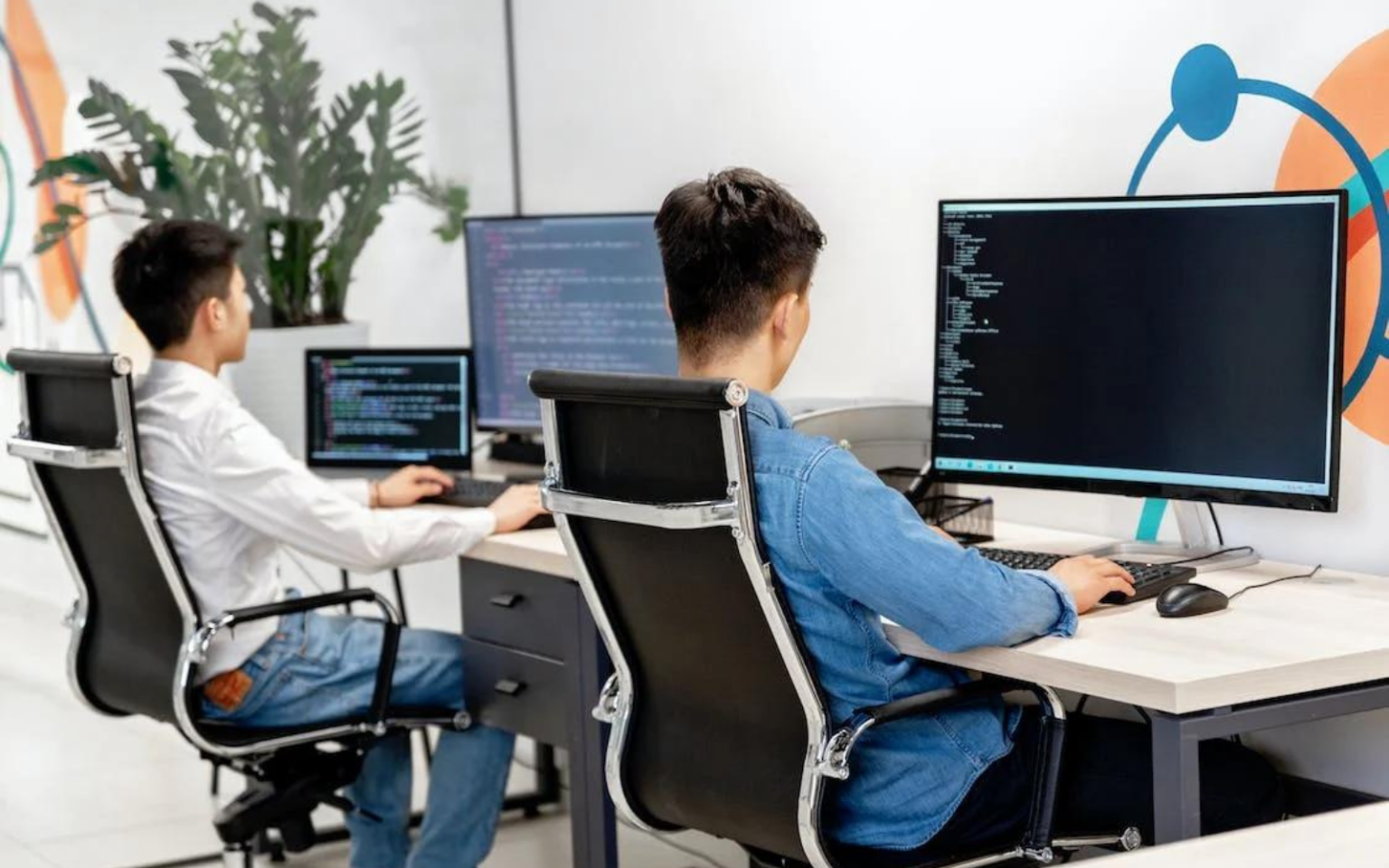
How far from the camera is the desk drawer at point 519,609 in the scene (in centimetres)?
309

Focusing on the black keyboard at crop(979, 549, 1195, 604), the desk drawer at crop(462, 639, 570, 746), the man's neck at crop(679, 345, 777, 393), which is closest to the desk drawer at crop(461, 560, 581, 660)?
the desk drawer at crop(462, 639, 570, 746)

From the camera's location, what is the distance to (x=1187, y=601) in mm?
2330

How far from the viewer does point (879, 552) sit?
210 centimetres

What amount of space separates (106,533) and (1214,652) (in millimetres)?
1850

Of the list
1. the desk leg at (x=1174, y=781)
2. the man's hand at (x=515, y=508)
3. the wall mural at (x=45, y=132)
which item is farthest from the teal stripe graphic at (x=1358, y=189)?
the wall mural at (x=45, y=132)

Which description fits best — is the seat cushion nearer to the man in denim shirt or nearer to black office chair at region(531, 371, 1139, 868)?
black office chair at region(531, 371, 1139, 868)

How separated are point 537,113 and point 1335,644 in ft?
→ 9.34

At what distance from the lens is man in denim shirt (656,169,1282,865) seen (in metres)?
2.11

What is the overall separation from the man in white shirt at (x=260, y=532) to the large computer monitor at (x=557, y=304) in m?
0.57

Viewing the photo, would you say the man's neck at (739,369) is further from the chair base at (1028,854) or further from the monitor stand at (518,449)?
the monitor stand at (518,449)

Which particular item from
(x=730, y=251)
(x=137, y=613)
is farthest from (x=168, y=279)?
(x=730, y=251)

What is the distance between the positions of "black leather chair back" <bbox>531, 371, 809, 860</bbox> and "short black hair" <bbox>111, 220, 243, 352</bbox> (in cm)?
120

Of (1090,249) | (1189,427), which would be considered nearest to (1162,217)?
(1090,249)

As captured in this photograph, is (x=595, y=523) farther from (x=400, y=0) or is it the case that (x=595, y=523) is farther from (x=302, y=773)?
(x=400, y=0)
